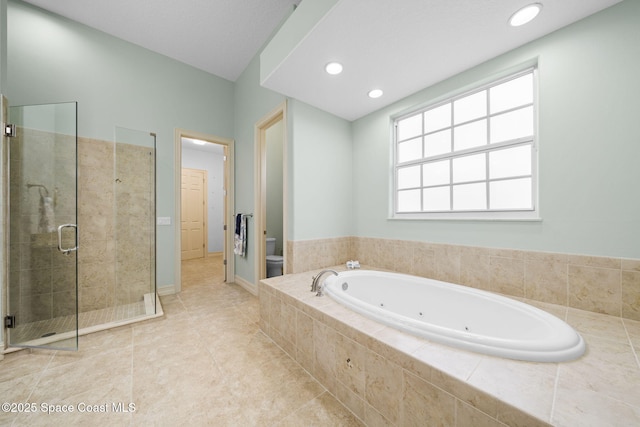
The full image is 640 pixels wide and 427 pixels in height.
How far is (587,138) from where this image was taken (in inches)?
51.6

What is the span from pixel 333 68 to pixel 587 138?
67.8 inches

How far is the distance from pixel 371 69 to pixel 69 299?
3.30 metres

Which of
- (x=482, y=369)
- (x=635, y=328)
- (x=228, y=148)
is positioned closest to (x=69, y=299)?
(x=228, y=148)

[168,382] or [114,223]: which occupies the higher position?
[114,223]

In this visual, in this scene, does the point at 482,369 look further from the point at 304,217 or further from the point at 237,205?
the point at 237,205

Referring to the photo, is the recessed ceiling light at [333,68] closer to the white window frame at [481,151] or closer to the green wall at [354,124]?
the green wall at [354,124]

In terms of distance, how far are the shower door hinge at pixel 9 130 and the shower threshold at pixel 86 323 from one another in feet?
4.90

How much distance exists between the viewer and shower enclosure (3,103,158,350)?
173 cm

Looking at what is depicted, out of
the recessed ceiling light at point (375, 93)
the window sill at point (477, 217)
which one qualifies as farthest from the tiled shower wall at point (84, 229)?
the window sill at point (477, 217)

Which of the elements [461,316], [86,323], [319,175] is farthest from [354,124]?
[86,323]

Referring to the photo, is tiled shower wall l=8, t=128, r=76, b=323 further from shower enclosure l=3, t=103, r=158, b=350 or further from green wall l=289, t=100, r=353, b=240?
green wall l=289, t=100, r=353, b=240

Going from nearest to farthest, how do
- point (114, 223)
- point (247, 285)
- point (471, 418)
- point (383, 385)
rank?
point (471, 418), point (383, 385), point (114, 223), point (247, 285)

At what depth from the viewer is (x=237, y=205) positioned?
10.9ft

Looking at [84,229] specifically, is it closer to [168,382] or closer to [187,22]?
[168,382]
